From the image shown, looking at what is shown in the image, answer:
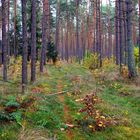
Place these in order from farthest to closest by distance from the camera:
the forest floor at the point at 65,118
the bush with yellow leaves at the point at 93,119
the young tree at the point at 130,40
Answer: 1. the young tree at the point at 130,40
2. the bush with yellow leaves at the point at 93,119
3. the forest floor at the point at 65,118

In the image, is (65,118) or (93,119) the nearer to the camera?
(93,119)

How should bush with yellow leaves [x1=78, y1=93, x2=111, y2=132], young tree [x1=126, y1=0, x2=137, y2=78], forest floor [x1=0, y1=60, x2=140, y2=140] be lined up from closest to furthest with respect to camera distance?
forest floor [x1=0, y1=60, x2=140, y2=140] < bush with yellow leaves [x1=78, y1=93, x2=111, y2=132] < young tree [x1=126, y1=0, x2=137, y2=78]

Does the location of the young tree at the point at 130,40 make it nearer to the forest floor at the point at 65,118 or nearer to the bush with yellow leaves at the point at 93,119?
the forest floor at the point at 65,118

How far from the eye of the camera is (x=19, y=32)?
115 ft

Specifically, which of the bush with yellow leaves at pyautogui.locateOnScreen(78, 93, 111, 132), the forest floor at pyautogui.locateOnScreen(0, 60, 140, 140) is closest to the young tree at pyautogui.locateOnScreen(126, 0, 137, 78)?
the forest floor at pyautogui.locateOnScreen(0, 60, 140, 140)

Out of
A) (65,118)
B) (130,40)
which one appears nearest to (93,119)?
(65,118)

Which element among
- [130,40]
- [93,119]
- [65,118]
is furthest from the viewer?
[130,40]

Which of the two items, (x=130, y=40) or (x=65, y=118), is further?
(x=130, y=40)

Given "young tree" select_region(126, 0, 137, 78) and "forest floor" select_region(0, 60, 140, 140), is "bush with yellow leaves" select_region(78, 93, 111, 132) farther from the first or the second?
"young tree" select_region(126, 0, 137, 78)

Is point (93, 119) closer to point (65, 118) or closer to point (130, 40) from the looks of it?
point (65, 118)

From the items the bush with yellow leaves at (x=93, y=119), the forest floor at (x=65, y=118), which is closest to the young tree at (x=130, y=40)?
the forest floor at (x=65, y=118)

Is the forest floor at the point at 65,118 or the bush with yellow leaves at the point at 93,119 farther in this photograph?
the bush with yellow leaves at the point at 93,119

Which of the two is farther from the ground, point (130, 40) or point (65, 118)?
point (130, 40)

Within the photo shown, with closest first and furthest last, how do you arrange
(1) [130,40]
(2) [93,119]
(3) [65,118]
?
(2) [93,119], (3) [65,118], (1) [130,40]
